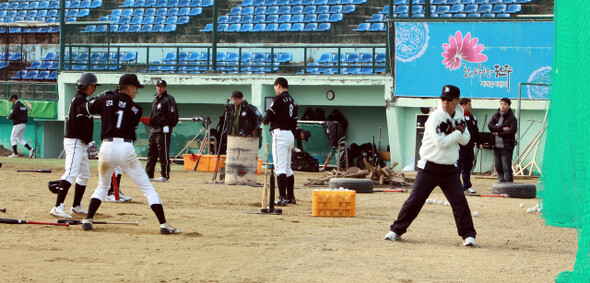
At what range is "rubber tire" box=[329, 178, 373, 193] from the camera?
55.3ft

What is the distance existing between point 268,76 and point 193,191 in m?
11.9

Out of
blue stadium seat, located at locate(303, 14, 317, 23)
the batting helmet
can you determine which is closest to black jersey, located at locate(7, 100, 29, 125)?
blue stadium seat, located at locate(303, 14, 317, 23)

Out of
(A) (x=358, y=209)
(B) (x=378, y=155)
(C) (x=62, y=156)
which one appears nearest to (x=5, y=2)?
(C) (x=62, y=156)

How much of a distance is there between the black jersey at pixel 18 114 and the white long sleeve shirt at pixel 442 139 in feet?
73.3

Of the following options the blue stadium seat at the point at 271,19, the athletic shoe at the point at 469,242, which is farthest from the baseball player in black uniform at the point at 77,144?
the blue stadium seat at the point at 271,19

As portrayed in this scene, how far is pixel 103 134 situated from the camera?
10.5m

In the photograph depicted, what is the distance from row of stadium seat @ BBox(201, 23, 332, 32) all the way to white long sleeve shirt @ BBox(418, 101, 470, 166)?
21.9 m

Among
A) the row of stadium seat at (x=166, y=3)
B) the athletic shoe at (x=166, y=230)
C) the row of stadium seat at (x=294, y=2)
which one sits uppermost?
the row of stadium seat at (x=166, y=3)

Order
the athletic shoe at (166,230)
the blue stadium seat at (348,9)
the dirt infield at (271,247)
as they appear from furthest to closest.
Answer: the blue stadium seat at (348,9) → the athletic shoe at (166,230) → the dirt infield at (271,247)

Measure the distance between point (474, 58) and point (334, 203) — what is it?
13541 millimetres

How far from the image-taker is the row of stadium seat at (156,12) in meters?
35.7

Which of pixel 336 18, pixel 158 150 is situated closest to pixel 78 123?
pixel 158 150

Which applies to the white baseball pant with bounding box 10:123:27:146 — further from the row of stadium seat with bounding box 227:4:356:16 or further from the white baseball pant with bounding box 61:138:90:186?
the white baseball pant with bounding box 61:138:90:186

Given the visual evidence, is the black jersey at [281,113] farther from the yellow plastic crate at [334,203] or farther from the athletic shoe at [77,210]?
the athletic shoe at [77,210]
